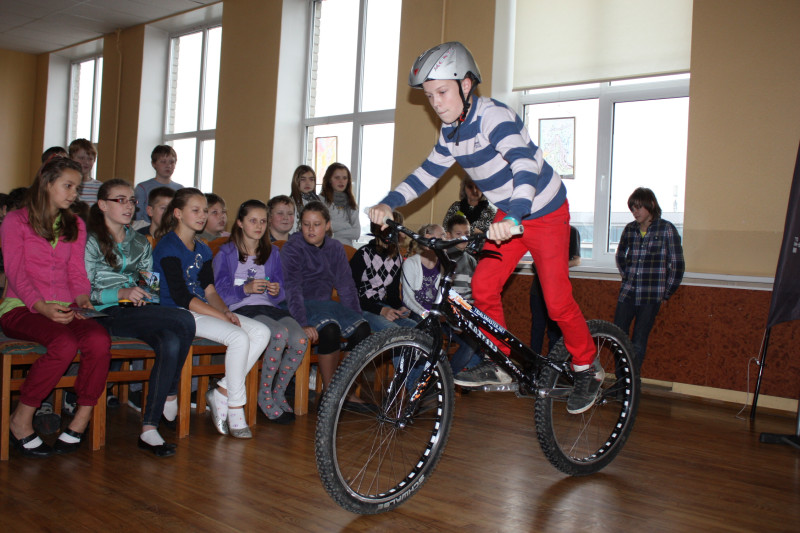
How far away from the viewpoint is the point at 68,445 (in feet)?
8.71

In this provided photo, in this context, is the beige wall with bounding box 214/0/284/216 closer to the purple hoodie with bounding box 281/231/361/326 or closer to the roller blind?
the roller blind

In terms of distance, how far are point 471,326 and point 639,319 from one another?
2.68 meters

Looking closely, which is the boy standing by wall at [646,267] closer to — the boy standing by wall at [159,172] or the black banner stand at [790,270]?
the black banner stand at [790,270]

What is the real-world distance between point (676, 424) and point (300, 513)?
101 inches

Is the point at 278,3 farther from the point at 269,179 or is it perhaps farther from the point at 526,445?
the point at 526,445

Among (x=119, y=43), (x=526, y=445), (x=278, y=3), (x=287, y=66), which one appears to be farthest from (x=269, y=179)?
(x=526, y=445)

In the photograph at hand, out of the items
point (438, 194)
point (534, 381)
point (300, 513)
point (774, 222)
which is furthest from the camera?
point (438, 194)

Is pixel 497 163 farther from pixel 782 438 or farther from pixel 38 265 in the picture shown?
pixel 782 438

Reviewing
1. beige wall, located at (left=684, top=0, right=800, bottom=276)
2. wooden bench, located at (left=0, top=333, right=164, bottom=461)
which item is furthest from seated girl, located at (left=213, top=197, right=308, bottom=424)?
beige wall, located at (left=684, top=0, right=800, bottom=276)

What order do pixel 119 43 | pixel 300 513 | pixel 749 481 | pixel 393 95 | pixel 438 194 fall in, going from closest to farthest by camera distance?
pixel 300 513
pixel 749 481
pixel 438 194
pixel 393 95
pixel 119 43

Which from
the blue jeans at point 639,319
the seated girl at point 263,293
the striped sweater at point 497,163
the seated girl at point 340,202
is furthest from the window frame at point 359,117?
the striped sweater at point 497,163

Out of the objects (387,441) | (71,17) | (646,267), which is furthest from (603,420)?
(71,17)

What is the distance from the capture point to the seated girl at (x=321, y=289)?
354cm

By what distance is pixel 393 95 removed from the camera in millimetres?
6660
